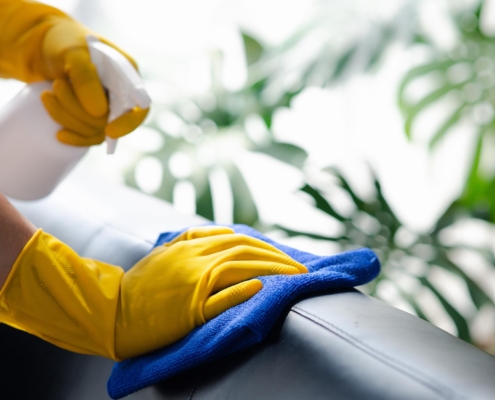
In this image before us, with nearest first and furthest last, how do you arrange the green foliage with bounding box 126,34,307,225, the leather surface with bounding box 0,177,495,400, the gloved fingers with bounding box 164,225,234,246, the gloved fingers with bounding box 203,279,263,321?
1. the leather surface with bounding box 0,177,495,400
2. the gloved fingers with bounding box 203,279,263,321
3. the gloved fingers with bounding box 164,225,234,246
4. the green foliage with bounding box 126,34,307,225

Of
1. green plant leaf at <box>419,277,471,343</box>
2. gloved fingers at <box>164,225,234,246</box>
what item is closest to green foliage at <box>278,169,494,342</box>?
green plant leaf at <box>419,277,471,343</box>

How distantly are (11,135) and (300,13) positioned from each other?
4.11 feet

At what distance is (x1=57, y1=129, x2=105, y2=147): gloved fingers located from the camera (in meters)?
0.71

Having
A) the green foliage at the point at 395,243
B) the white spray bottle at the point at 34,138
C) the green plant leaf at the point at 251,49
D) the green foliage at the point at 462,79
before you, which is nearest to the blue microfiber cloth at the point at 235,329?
the white spray bottle at the point at 34,138

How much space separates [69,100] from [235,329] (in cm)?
34

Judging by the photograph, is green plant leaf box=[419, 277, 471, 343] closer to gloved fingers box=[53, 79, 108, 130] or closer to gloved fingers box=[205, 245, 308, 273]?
gloved fingers box=[205, 245, 308, 273]

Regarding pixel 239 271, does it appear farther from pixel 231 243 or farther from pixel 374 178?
pixel 374 178

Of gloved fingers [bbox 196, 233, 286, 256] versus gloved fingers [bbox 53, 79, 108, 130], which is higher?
gloved fingers [bbox 53, 79, 108, 130]

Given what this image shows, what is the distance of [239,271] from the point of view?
583 millimetres

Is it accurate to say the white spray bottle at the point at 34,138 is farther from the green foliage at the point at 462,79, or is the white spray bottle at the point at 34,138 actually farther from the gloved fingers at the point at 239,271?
the green foliage at the point at 462,79

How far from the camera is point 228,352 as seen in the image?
0.54 m

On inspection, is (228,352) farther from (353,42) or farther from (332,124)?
(332,124)

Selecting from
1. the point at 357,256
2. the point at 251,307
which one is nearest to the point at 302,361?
the point at 251,307

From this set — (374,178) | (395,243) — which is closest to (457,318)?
(395,243)
